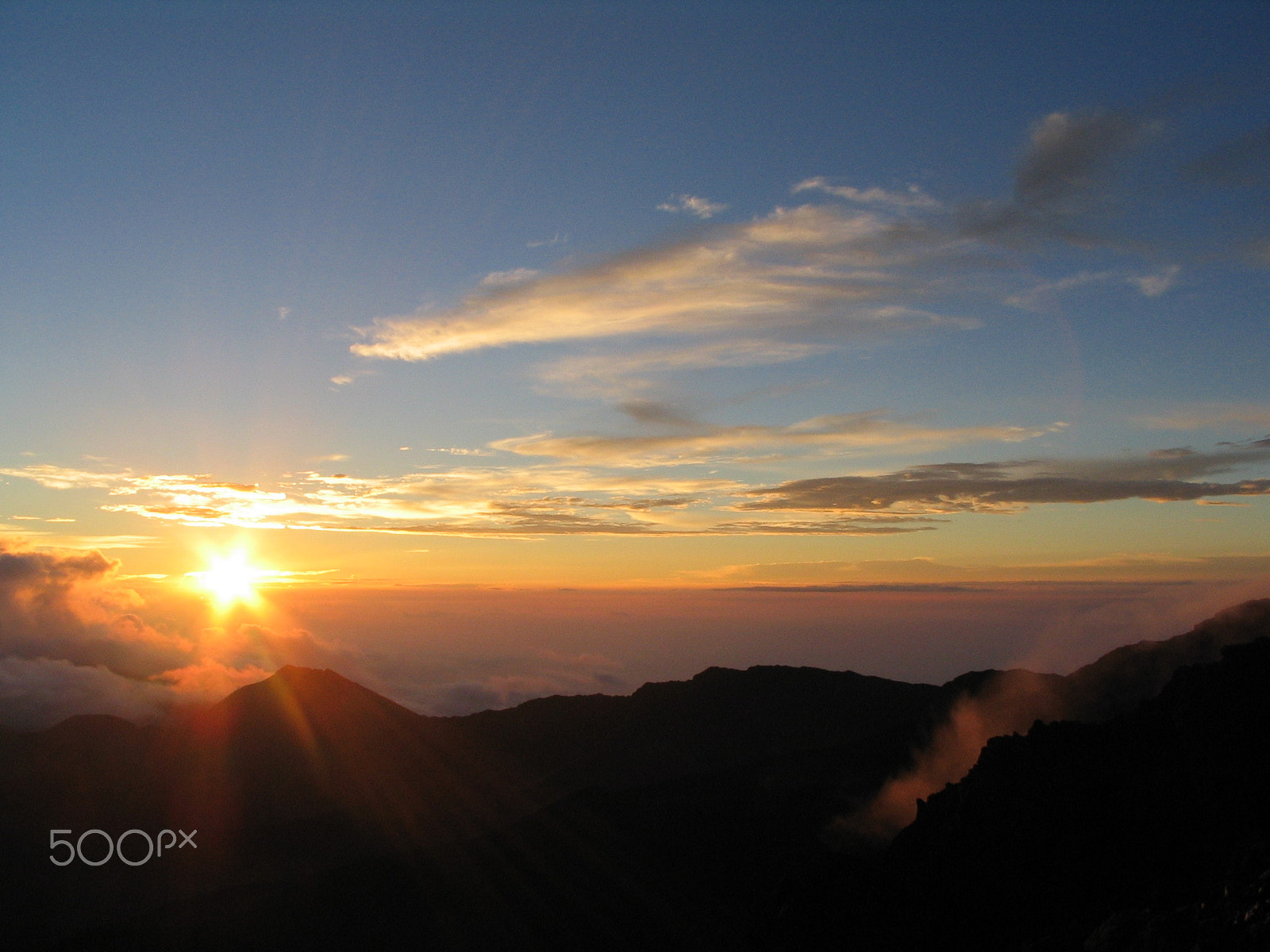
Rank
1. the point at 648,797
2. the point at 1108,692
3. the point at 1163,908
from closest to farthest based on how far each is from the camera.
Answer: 1. the point at 1163,908
2. the point at 1108,692
3. the point at 648,797

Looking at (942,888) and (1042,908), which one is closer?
(1042,908)

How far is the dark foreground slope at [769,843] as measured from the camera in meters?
64.5

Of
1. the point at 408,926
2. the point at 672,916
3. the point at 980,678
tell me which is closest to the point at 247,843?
the point at 408,926

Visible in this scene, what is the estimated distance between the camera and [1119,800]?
68188mm

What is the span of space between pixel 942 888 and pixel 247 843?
18225 centimetres

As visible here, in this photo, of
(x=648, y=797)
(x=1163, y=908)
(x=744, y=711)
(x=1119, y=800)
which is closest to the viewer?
(x=1163, y=908)

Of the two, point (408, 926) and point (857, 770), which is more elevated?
point (857, 770)

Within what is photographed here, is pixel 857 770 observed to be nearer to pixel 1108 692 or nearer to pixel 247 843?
pixel 1108 692

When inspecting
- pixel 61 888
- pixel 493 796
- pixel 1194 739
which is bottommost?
pixel 61 888

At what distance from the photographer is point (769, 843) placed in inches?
4648

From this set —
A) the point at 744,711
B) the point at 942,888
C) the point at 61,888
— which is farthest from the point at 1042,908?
the point at 61,888

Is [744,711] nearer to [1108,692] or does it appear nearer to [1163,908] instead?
[1108,692]

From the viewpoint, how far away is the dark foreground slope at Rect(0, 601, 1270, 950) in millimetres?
64500

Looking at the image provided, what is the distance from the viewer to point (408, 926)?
115m
